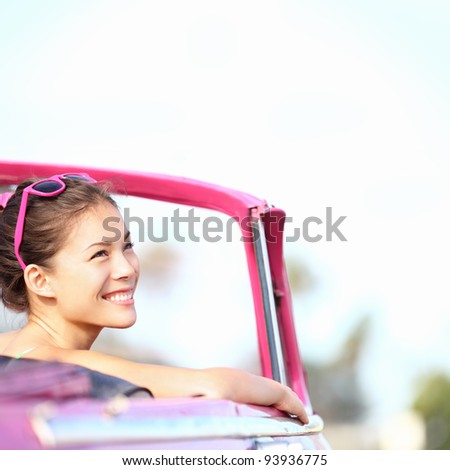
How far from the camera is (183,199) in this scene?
2.74 metres

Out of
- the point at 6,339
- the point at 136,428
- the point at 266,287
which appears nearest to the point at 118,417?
the point at 136,428

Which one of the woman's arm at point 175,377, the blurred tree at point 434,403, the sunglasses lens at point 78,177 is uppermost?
the sunglasses lens at point 78,177

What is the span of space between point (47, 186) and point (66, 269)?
26cm

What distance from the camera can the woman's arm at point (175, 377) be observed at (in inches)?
64.3

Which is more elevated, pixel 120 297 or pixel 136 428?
pixel 120 297

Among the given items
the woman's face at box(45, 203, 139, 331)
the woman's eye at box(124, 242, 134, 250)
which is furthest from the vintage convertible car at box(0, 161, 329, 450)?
the woman's eye at box(124, 242, 134, 250)

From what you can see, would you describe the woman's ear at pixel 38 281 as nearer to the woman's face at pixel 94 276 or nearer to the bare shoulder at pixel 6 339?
the woman's face at pixel 94 276

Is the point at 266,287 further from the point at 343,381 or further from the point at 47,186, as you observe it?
the point at 343,381

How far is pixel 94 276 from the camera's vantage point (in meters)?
2.01

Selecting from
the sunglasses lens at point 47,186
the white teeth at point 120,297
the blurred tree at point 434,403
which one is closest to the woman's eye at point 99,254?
the white teeth at point 120,297

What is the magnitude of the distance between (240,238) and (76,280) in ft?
2.45

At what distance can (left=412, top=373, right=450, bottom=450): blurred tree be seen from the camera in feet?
60.5

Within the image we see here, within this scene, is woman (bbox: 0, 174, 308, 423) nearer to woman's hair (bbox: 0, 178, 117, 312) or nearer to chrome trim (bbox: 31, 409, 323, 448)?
woman's hair (bbox: 0, 178, 117, 312)

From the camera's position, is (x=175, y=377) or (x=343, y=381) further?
(x=343, y=381)
